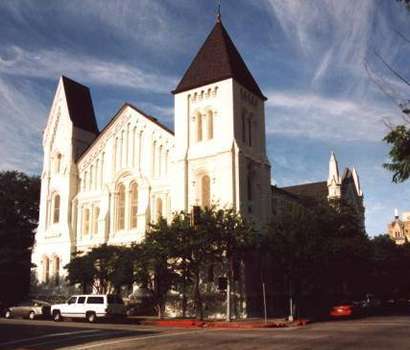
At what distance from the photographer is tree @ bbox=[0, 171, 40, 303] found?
45.9 meters

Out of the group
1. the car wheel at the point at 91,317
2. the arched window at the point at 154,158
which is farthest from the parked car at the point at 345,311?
the arched window at the point at 154,158

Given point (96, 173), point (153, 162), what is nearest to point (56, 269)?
point (96, 173)

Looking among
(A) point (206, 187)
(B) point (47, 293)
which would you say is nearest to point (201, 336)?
(A) point (206, 187)

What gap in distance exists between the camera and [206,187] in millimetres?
38250

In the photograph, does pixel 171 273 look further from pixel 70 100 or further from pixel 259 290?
pixel 70 100

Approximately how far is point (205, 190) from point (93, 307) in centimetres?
1168

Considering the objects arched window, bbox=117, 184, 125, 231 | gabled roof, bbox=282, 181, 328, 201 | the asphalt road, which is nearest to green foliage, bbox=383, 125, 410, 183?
the asphalt road

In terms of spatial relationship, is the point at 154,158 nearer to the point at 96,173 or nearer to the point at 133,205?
the point at 133,205

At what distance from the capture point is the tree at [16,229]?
45938 mm

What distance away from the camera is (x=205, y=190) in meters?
38.2

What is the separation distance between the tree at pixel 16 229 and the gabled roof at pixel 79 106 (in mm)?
10097

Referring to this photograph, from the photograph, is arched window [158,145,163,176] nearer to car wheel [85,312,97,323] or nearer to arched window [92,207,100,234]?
arched window [92,207,100,234]

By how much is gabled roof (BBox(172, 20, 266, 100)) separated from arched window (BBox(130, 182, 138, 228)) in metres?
8.47

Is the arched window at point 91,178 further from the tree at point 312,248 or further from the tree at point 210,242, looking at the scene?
the tree at point 312,248
